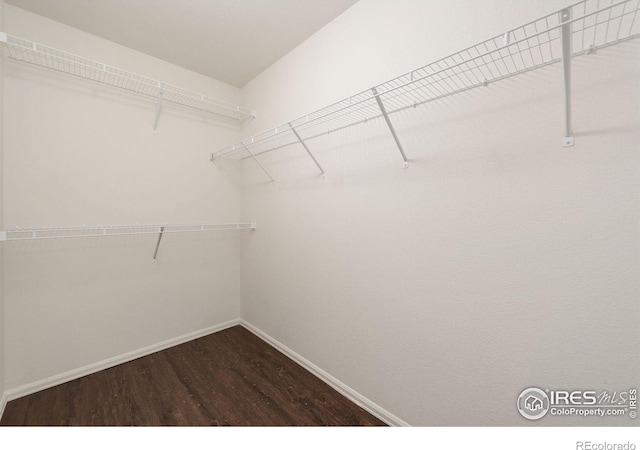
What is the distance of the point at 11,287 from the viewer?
1.66m

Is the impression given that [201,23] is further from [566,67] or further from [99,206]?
[566,67]

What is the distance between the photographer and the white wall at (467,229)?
0.88 meters

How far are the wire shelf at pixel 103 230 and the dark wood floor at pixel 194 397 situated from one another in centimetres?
102

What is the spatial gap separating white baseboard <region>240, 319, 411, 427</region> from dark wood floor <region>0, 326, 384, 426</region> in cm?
3

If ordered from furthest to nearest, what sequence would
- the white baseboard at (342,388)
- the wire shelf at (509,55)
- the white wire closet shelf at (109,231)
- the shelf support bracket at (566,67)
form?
the white wire closet shelf at (109,231)
the white baseboard at (342,388)
the wire shelf at (509,55)
the shelf support bracket at (566,67)

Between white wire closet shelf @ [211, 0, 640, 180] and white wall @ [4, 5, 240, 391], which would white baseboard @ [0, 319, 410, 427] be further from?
white wire closet shelf @ [211, 0, 640, 180]

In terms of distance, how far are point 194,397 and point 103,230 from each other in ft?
4.41

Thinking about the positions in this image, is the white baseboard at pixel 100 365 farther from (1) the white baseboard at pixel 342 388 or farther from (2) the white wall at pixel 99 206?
(1) the white baseboard at pixel 342 388

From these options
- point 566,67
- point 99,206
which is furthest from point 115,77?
point 566,67

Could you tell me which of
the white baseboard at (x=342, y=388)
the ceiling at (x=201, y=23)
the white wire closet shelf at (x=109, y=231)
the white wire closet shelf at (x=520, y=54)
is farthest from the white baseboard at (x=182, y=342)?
the ceiling at (x=201, y=23)

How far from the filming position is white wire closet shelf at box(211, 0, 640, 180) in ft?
2.65

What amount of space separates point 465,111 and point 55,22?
263 centimetres

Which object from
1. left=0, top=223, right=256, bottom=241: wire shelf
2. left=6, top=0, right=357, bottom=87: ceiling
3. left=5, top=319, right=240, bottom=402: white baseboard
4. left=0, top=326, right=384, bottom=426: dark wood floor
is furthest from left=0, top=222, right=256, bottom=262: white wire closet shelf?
left=6, top=0, right=357, bottom=87: ceiling
